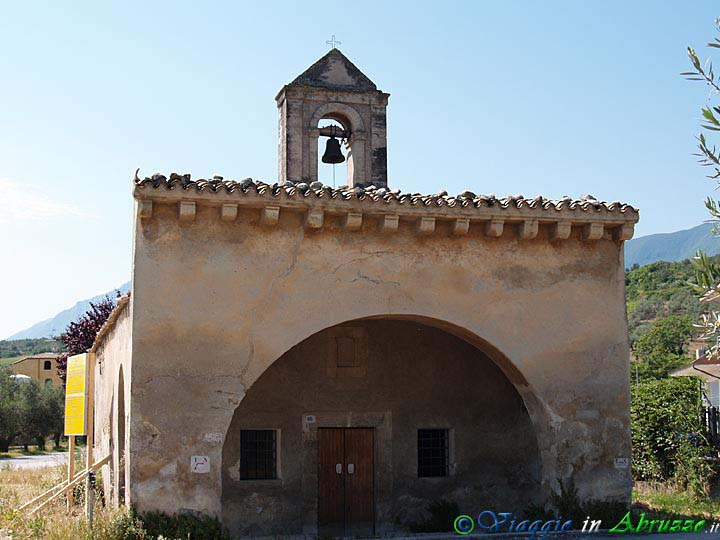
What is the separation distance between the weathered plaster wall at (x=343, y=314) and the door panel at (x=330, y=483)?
292 cm

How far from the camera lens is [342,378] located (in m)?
13.5

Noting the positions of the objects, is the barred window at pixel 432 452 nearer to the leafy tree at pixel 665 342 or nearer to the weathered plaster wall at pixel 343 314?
the weathered plaster wall at pixel 343 314

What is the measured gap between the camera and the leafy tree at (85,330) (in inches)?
1143

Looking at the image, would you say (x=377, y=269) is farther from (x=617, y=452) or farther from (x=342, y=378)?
(x=617, y=452)

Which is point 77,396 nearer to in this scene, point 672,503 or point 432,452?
point 432,452

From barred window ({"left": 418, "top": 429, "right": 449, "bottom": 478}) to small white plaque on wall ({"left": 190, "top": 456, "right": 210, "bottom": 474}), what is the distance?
435cm

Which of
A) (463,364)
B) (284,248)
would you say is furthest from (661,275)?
(284,248)

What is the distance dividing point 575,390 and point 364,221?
372 cm

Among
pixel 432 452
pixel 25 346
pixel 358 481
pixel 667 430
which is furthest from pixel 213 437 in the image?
pixel 25 346

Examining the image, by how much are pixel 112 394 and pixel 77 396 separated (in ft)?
7.93

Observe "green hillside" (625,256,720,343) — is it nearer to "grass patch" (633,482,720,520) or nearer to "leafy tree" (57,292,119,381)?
"leafy tree" (57,292,119,381)

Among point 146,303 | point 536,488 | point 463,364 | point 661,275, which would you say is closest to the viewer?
point 146,303

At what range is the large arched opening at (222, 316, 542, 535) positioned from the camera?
42.9ft

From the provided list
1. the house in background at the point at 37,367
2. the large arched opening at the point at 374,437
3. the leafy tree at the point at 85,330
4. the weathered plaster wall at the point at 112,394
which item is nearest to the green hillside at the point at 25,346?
the house in background at the point at 37,367
